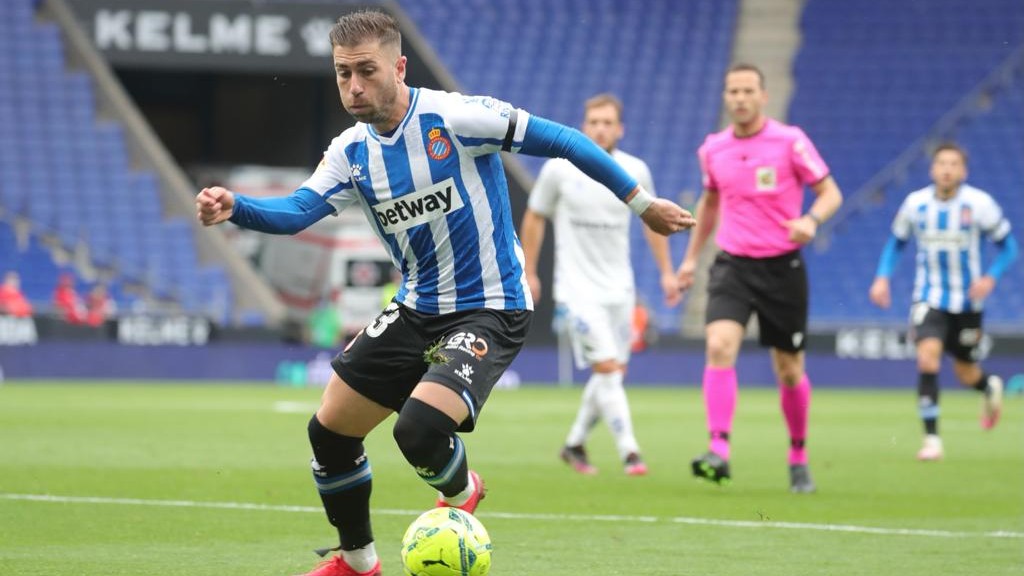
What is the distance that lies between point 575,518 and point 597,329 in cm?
306

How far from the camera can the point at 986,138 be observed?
3161 centimetres

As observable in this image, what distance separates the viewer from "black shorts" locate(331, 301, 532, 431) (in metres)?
6.28

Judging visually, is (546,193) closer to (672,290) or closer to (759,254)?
(672,290)

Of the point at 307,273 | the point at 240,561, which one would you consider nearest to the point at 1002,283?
the point at 307,273

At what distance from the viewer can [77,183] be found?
100ft

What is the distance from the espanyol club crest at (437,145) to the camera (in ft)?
20.8

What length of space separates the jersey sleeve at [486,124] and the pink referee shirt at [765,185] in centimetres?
399

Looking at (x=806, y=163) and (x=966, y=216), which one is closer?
(x=806, y=163)

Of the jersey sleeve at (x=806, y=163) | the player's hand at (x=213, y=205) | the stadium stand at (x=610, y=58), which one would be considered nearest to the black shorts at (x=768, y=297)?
the jersey sleeve at (x=806, y=163)

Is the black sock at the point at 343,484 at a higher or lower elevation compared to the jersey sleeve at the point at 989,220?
lower

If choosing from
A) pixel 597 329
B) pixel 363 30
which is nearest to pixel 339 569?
pixel 363 30

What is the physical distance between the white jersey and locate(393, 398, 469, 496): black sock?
5.50m

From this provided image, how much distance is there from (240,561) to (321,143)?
29962mm

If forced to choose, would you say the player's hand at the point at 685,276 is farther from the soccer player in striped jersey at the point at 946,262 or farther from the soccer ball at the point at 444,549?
the soccer ball at the point at 444,549
